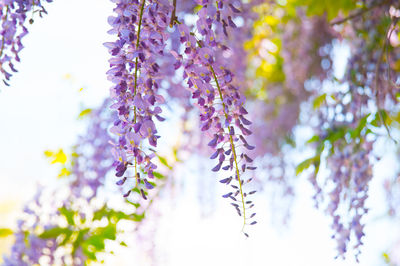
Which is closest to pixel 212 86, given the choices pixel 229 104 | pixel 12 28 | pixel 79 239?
pixel 229 104

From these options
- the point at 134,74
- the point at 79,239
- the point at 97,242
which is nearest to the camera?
the point at 134,74

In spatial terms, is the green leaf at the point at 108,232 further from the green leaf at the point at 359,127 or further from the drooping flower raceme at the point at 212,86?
the green leaf at the point at 359,127

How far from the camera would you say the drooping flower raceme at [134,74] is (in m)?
1.00

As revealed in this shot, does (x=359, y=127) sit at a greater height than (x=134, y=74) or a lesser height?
greater

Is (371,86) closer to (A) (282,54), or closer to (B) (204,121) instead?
(B) (204,121)

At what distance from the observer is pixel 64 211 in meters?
1.84

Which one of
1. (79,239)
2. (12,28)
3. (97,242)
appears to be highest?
(12,28)

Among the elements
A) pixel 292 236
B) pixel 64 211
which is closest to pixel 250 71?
pixel 292 236

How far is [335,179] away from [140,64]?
1.14 metres

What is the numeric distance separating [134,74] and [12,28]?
419 millimetres

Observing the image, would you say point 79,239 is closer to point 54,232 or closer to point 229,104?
point 54,232

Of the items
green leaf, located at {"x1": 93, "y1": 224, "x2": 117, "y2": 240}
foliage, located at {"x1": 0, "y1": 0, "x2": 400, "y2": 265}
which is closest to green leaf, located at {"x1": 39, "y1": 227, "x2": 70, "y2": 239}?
foliage, located at {"x1": 0, "y1": 0, "x2": 400, "y2": 265}

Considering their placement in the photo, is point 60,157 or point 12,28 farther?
point 60,157

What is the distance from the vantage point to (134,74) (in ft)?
3.36
